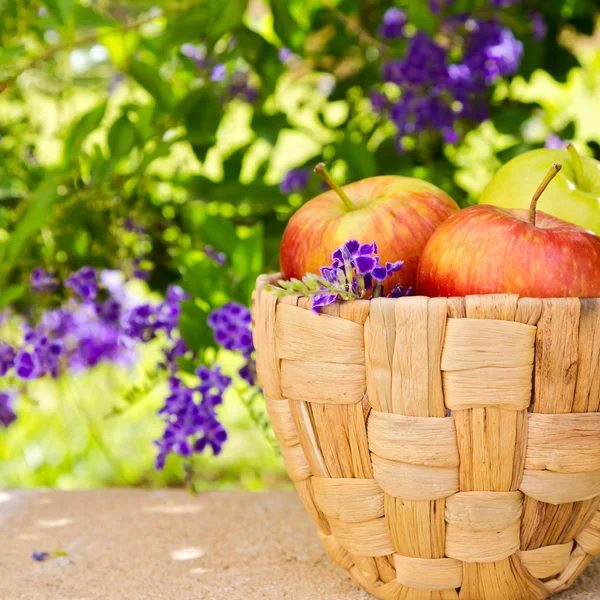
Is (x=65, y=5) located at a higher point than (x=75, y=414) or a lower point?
higher

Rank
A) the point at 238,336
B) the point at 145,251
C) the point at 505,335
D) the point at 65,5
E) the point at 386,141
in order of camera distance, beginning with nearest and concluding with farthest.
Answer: the point at 505,335
the point at 238,336
the point at 65,5
the point at 145,251
the point at 386,141

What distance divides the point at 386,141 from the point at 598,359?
4.53 ft

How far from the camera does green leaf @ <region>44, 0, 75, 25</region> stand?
169cm

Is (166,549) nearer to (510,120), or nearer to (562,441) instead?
(562,441)

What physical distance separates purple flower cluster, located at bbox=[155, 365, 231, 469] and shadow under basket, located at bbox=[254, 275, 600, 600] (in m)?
0.42

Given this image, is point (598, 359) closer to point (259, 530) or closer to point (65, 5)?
point (259, 530)

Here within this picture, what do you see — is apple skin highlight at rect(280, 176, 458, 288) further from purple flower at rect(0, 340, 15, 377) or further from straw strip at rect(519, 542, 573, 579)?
purple flower at rect(0, 340, 15, 377)

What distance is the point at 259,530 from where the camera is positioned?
1560 mm

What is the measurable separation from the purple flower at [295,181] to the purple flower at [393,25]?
0.43 m

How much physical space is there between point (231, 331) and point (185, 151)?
137cm

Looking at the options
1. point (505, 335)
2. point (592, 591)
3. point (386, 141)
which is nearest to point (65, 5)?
point (386, 141)

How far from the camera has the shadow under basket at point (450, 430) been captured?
99cm

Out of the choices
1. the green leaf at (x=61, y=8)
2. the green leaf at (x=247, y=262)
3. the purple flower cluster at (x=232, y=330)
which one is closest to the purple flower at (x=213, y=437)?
the purple flower cluster at (x=232, y=330)

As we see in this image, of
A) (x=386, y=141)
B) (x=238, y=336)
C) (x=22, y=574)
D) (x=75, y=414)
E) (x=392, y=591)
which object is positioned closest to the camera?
(x=392, y=591)
